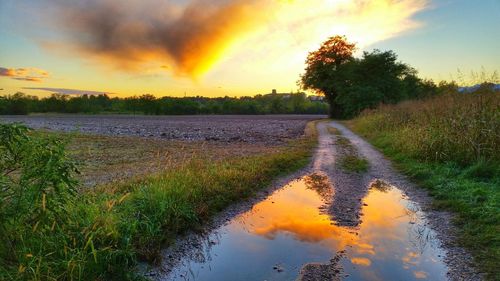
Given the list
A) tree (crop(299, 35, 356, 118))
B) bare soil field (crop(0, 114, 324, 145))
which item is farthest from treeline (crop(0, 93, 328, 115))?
bare soil field (crop(0, 114, 324, 145))

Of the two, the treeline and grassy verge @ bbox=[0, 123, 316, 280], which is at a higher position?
the treeline

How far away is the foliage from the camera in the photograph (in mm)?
54366

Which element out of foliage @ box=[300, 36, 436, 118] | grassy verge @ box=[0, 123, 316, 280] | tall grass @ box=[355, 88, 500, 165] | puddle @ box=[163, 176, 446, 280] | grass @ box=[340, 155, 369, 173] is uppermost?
foliage @ box=[300, 36, 436, 118]

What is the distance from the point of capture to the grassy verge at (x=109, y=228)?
13.7 feet

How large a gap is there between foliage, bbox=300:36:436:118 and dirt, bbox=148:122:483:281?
122 ft

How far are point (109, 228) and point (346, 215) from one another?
4.83 m

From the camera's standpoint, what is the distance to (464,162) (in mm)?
11078

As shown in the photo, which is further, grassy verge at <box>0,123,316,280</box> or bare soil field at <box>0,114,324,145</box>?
bare soil field at <box>0,114,324,145</box>

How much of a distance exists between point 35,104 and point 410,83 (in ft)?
458

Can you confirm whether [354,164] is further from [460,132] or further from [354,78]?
[354,78]

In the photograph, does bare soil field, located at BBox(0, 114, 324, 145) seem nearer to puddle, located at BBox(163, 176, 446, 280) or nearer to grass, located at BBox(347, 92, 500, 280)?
puddle, located at BBox(163, 176, 446, 280)

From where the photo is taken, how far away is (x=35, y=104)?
140875mm

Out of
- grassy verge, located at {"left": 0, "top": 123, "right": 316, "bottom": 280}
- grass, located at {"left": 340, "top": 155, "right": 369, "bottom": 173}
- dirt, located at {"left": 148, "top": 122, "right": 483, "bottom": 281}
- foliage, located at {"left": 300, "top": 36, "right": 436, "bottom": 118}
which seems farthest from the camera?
foliage, located at {"left": 300, "top": 36, "right": 436, "bottom": 118}

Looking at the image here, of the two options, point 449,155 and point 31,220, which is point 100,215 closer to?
point 31,220
